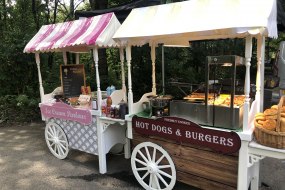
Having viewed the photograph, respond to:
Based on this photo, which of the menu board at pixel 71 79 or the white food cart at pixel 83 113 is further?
the menu board at pixel 71 79

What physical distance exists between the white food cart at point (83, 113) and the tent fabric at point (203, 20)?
0.56 meters

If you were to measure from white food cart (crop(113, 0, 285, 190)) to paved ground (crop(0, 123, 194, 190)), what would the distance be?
0.55 m

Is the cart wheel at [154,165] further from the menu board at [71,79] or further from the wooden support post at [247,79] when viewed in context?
the menu board at [71,79]

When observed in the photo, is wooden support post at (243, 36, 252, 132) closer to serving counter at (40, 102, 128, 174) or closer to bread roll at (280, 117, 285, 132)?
bread roll at (280, 117, 285, 132)

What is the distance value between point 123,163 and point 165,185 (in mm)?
1276

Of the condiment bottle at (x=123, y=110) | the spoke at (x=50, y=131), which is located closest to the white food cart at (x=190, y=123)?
the condiment bottle at (x=123, y=110)

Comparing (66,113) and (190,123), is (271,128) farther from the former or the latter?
(66,113)

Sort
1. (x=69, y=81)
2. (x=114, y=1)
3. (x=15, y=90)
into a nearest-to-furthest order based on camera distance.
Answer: (x=69, y=81) → (x=15, y=90) → (x=114, y=1)

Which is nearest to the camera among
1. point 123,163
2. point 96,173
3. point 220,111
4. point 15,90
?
point 220,111

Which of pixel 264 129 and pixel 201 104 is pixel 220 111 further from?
pixel 264 129

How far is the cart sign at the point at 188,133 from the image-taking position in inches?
99.0

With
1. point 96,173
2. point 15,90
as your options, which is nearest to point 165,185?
point 96,173

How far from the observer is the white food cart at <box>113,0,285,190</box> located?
2.32 meters

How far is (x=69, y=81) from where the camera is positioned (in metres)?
4.54
